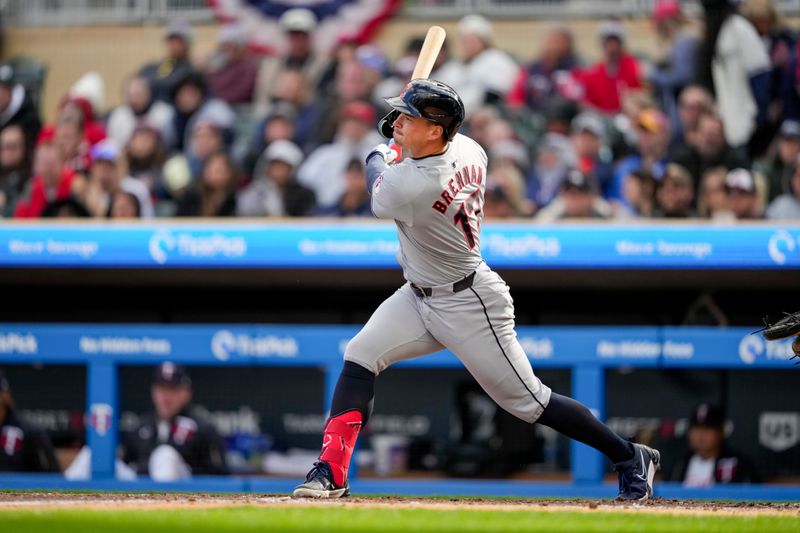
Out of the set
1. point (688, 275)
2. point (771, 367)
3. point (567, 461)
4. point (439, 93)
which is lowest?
point (567, 461)

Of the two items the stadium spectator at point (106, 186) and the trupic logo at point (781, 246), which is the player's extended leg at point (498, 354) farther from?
the stadium spectator at point (106, 186)

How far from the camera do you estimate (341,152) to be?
7941 millimetres

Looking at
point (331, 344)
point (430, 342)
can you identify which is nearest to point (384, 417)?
point (331, 344)

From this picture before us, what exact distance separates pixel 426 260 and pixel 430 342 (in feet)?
0.93

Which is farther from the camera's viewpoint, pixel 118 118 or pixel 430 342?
pixel 118 118

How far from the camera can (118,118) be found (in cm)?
866

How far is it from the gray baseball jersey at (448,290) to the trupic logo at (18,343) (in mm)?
3460

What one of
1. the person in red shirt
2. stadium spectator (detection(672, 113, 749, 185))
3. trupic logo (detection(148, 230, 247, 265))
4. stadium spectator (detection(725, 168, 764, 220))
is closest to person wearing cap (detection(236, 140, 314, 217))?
trupic logo (detection(148, 230, 247, 265))

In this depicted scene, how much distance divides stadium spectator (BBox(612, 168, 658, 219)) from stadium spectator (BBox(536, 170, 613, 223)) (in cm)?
9

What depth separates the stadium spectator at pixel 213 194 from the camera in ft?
25.7

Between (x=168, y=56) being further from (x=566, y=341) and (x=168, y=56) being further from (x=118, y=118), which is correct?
(x=566, y=341)

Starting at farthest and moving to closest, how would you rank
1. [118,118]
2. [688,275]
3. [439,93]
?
[118,118]
[688,275]
[439,93]

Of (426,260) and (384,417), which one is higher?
(426,260)

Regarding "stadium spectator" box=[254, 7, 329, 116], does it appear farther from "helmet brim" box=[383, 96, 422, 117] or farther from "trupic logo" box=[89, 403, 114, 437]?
"helmet brim" box=[383, 96, 422, 117]
